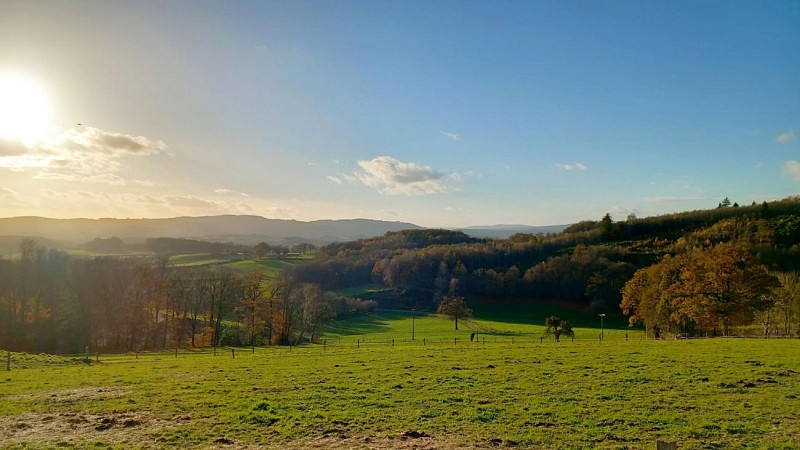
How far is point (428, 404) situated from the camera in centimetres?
1931

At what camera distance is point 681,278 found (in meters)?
59.5

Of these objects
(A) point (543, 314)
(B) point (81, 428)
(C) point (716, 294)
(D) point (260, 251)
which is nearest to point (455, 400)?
(B) point (81, 428)

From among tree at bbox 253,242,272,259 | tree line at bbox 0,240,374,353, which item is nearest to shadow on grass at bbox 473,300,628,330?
tree line at bbox 0,240,374,353

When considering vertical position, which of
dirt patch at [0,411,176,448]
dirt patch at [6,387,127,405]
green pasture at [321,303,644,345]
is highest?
dirt patch at [0,411,176,448]

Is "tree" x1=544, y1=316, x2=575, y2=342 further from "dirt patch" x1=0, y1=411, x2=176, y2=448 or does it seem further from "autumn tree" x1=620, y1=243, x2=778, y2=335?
"dirt patch" x1=0, y1=411, x2=176, y2=448

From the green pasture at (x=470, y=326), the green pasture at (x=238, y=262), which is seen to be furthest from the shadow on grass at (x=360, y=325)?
the green pasture at (x=238, y=262)

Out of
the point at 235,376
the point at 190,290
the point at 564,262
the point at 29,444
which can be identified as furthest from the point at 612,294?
the point at 29,444

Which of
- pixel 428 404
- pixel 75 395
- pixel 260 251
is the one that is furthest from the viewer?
pixel 260 251

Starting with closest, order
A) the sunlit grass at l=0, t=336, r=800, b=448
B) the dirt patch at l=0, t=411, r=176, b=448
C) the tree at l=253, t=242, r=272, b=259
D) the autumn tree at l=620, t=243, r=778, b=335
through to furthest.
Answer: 1. the sunlit grass at l=0, t=336, r=800, b=448
2. the dirt patch at l=0, t=411, r=176, b=448
3. the autumn tree at l=620, t=243, r=778, b=335
4. the tree at l=253, t=242, r=272, b=259

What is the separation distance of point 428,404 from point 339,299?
322ft

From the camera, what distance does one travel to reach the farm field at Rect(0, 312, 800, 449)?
15.0 m

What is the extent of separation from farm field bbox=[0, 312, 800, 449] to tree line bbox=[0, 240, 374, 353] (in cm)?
4244

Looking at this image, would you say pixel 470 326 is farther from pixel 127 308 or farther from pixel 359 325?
pixel 127 308

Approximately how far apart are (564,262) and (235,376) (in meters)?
119
